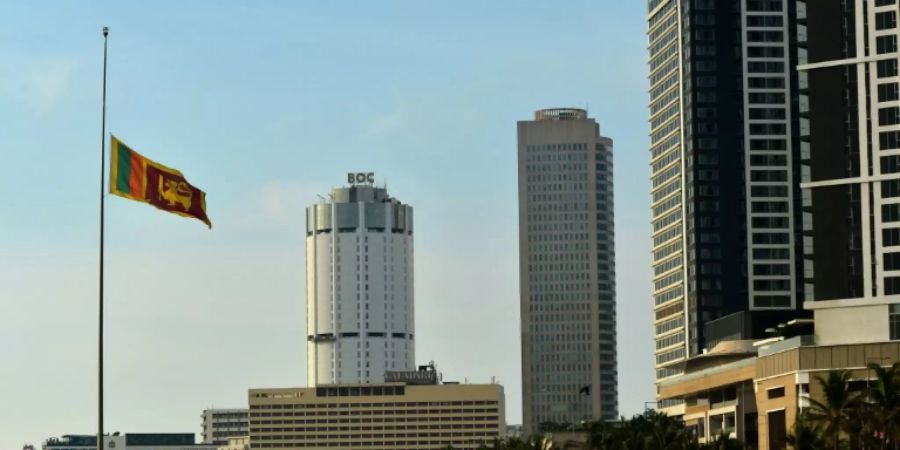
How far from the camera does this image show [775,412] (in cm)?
18325

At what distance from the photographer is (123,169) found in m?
95.4

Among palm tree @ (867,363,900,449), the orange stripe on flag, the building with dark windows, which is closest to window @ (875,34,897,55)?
the building with dark windows

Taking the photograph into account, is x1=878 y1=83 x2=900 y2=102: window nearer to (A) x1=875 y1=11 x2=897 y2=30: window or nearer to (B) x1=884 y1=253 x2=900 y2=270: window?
(A) x1=875 y1=11 x2=897 y2=30: window

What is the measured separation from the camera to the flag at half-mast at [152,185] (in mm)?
95000

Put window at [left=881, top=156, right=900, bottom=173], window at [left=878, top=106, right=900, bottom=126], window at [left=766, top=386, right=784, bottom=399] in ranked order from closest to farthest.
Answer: window at [left=766, top=386, right=784, bottom=399], window at [left=881, top=156, right=900, bottom=173], window at [left=878, top=106, right=900, bottom=126]

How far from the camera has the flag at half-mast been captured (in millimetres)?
95000

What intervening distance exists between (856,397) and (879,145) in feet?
161

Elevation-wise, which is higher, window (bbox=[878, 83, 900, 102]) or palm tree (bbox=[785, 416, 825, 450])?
window (bbox=[878, 83, 900, 102])

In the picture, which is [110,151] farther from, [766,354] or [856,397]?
[766,354]

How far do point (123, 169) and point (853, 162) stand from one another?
106 m

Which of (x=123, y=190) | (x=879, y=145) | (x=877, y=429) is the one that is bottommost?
(x=877, y=429)

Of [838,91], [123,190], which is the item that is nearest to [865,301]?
[838,91]

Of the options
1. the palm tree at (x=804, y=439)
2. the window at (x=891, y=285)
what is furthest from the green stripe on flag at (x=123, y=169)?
the window at (x=891, y=285)

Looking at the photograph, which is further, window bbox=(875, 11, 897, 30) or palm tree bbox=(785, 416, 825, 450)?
window bbox=(875, 11, 897, 30)
